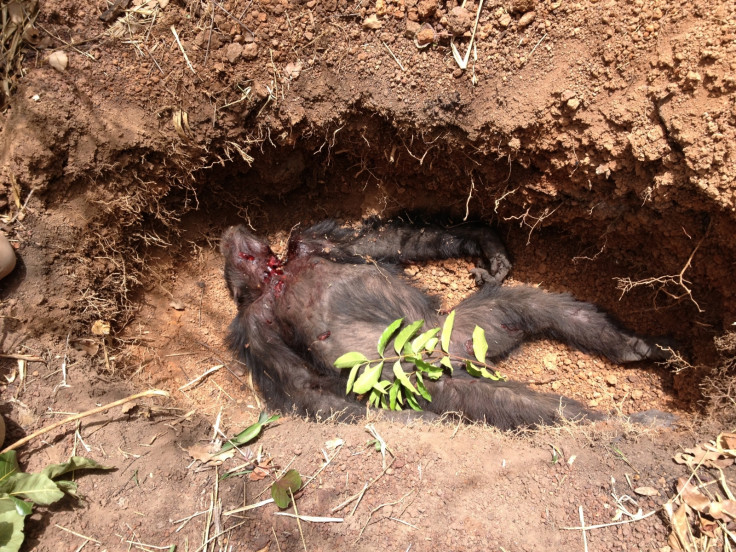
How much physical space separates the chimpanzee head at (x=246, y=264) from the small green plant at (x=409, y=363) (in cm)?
111

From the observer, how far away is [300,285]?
360 cm

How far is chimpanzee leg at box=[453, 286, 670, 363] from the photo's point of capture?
319cm

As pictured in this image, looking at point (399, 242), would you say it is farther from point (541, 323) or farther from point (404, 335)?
point (541, 323)

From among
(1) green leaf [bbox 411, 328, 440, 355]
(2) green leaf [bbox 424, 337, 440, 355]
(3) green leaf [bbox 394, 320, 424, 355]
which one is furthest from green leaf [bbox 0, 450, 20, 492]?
(2) green leaf [bbox 424, 337, 440, 355]

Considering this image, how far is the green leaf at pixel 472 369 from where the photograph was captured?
3.27 m

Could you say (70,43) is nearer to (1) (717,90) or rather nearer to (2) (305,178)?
(2) (305,178)

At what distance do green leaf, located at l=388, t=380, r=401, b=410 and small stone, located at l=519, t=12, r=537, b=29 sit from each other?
2548 millimetres

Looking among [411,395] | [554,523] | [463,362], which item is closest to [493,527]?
[554,523]

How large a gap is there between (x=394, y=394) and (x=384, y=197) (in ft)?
5.62

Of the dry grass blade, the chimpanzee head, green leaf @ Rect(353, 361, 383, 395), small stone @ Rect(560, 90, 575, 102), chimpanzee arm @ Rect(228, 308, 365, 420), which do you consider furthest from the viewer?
the chimpanzee head

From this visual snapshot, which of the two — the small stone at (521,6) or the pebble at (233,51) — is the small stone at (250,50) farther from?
the small stone at (521,6)

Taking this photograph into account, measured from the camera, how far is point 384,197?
374cm

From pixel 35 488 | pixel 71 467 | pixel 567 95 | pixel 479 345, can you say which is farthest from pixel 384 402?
pixel 567 95

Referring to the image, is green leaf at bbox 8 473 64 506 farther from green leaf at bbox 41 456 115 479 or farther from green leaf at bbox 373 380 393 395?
green leaf at bbox 373 380 393 395
